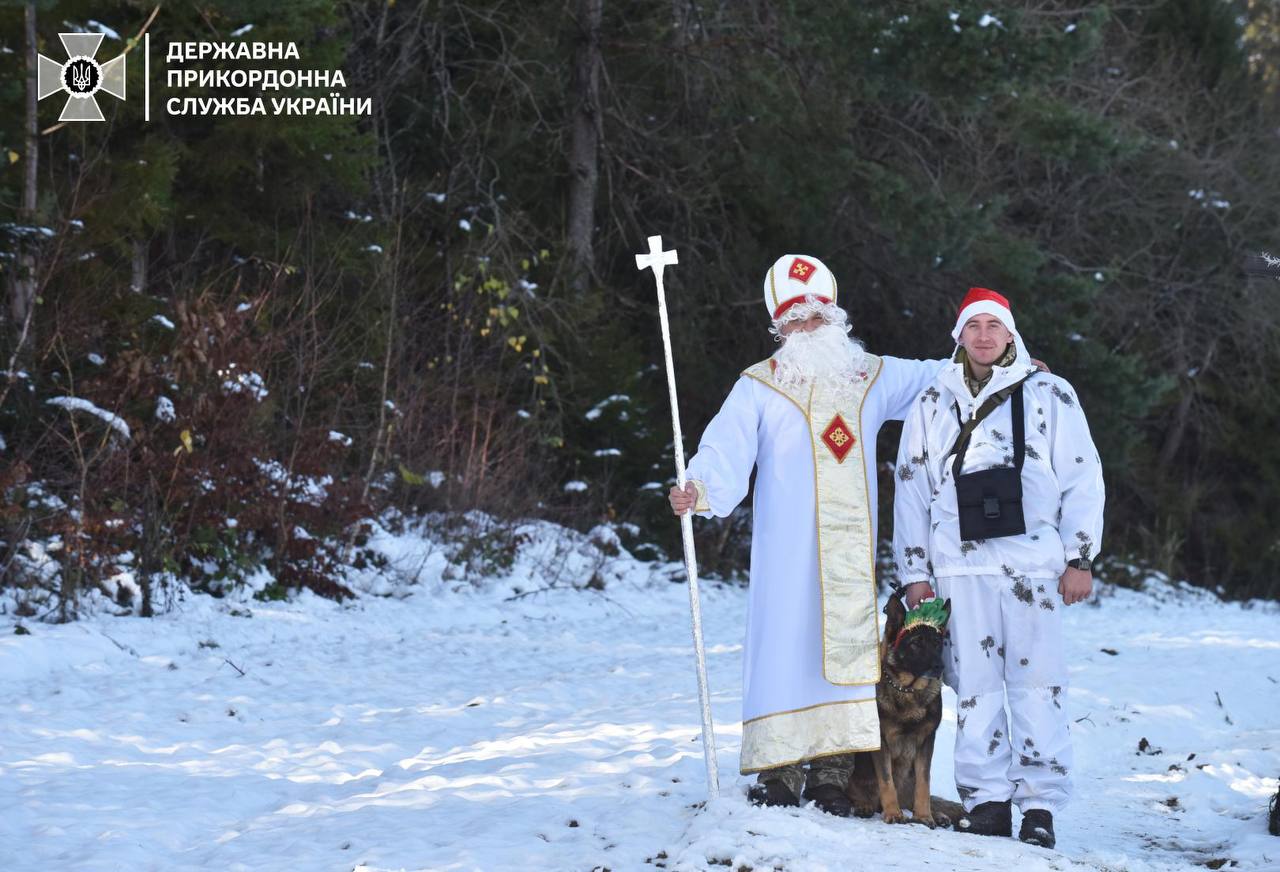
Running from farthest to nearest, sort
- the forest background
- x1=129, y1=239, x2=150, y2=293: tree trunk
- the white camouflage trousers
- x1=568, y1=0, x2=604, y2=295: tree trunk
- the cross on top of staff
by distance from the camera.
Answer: x1=568, y1=0, x2=604, y2=295: tree trunk
x1=129, y1=239, x2=150, y2=293: tree trunk
the forest background
the cross on top of staff
the white camouflage trousers

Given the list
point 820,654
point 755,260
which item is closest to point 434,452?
point 755,260

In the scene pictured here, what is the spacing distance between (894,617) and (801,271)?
1370 mm

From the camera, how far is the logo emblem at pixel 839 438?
5559 mm

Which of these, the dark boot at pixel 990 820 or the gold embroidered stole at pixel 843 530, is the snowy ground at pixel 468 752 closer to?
the dark boot at pixel 990 820

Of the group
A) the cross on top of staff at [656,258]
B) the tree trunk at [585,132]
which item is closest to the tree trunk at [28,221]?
the cross on top of staff at [656,258]

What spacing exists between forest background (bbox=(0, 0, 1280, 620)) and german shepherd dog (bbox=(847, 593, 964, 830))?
560cm

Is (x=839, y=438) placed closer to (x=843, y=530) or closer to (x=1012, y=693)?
(x=843, y=530)

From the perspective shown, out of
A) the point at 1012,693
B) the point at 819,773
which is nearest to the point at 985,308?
the point at 1012,693

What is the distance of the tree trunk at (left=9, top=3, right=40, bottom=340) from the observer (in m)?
9.81

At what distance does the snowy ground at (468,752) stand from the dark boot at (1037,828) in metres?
0.15

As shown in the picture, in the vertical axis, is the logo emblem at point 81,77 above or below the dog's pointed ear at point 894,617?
above

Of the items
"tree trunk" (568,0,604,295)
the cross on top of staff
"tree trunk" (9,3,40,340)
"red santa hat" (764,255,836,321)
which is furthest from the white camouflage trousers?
"tree trunk" (568,0,604,295)

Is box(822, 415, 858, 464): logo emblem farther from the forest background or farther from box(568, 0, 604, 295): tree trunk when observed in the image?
box(568, 0, 604, 295): tree trunk

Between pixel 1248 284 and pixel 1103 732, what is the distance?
1704cm
